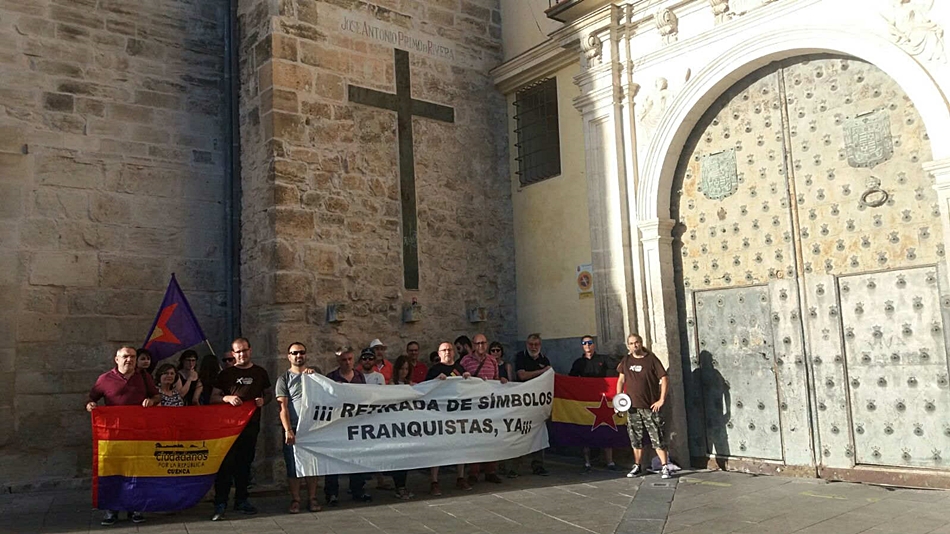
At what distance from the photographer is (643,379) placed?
7996 mm

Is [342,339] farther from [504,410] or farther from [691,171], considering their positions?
[691,171]

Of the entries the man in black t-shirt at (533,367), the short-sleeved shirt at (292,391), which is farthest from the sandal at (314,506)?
the man in black t-shirt at (533,367)

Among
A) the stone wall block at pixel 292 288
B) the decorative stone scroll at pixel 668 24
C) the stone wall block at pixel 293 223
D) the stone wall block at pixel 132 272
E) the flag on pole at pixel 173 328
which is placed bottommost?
the flag on pole at pixel 173 328

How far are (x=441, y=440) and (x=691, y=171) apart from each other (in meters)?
3.80

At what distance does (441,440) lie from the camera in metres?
7.54

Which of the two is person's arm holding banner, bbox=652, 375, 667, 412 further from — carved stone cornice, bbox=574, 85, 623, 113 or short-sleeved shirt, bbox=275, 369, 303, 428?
short-sleeved shirt, bbox=275, 369, 303, 428

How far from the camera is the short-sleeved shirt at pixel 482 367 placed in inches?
322

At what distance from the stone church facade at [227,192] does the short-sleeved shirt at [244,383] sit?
58.3 inches

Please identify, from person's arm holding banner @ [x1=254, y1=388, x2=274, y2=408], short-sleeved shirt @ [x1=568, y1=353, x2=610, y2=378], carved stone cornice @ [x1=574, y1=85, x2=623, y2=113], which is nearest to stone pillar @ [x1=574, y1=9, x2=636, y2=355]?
carved stone cornice @ [x1=574, y1=85, x2=623, y2=113]

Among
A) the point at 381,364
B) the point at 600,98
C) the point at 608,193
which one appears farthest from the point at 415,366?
the point at 600,98

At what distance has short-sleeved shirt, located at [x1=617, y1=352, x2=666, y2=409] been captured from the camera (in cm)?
798

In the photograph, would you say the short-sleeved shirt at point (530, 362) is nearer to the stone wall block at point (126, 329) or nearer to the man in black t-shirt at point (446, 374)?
the man in black t-shirt at point (446, 374)

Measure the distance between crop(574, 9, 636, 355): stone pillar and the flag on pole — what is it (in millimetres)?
4196

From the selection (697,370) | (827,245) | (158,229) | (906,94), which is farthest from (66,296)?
(906,94)
